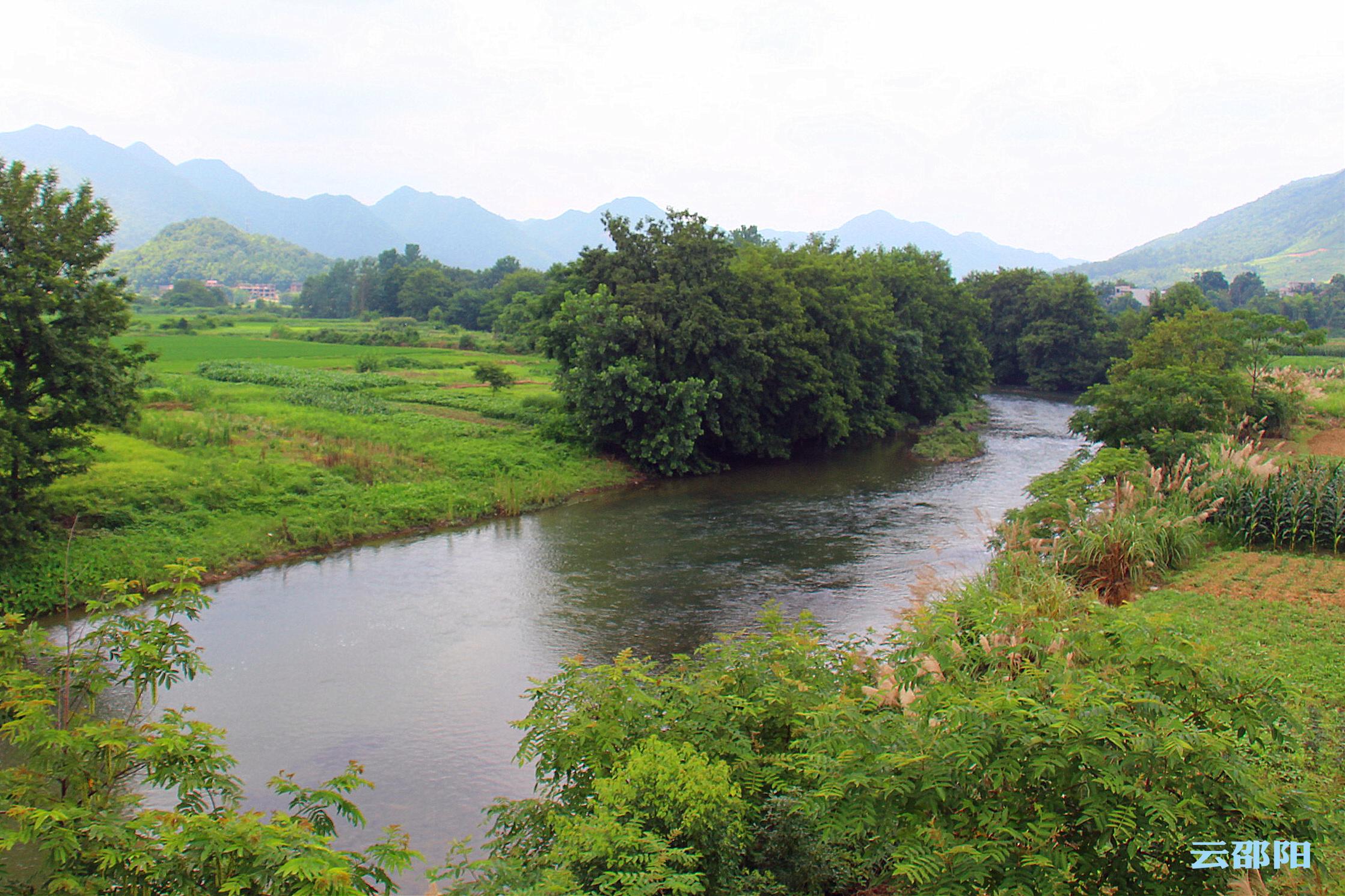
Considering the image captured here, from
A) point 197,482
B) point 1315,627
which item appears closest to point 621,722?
point 1315,627

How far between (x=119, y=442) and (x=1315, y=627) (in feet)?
93.0

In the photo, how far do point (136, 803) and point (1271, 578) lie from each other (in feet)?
50.8

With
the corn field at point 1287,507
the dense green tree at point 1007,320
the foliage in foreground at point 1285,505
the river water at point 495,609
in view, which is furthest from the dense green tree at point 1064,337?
the corn field at point 1287,507

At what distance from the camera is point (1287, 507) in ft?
53.1

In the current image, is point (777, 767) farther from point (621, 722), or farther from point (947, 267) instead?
point (947, 267)

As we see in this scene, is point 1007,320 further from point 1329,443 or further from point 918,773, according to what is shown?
point 918,773

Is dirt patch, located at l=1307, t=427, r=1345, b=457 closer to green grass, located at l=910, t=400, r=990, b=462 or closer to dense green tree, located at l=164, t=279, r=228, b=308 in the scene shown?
green grass, located at l=910, t=400, r=990, b=462

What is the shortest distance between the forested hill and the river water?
168988 mm

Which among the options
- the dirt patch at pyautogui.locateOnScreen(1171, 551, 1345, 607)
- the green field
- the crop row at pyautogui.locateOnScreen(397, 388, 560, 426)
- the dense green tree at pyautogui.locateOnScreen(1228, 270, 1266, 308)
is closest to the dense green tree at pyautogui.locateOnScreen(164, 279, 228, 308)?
the green field

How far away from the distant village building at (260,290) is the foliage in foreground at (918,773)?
192 metres

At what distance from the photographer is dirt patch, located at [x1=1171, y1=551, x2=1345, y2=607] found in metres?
13.0

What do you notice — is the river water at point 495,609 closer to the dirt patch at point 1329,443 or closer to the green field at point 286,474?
the green field at point 286,474

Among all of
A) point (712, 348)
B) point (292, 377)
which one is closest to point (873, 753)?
point (712, 348)

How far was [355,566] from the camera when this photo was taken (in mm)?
20891
